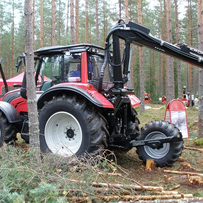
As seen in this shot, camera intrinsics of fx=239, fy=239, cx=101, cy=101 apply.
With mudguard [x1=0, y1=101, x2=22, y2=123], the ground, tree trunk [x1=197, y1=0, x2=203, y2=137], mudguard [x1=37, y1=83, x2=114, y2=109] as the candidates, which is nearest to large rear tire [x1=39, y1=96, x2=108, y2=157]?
mudguard [x1=37, y1=83, x2=114, y2=109]

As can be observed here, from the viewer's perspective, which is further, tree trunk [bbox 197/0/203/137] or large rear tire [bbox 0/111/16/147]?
tree trunk [bbox 197/0/203/137]

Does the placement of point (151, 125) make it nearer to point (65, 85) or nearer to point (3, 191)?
point (65, 85)

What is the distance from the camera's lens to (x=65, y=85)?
15.9 ft

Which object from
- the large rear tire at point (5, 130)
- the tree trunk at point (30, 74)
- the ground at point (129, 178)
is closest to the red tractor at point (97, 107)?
the ground at point (129, 178)

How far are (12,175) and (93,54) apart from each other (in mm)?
3206

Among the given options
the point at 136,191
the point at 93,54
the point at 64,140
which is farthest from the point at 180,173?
the point at 93,54

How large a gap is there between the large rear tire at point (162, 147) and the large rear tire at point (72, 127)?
0.93m

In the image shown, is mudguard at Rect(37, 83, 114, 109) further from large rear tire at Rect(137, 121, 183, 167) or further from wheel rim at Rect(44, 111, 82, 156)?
large rear tire at Rect(137, 121, 183, 167)

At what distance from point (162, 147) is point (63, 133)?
208 cm

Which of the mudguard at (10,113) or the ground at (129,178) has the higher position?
the mudguard at (10,113)

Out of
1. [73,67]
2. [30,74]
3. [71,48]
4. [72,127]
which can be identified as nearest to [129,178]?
[72,127]

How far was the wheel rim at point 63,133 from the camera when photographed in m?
4.95

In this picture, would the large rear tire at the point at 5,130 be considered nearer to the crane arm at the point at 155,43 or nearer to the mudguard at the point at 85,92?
the mudguard at the point at 85,92

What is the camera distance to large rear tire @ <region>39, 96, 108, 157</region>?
4.56 m
